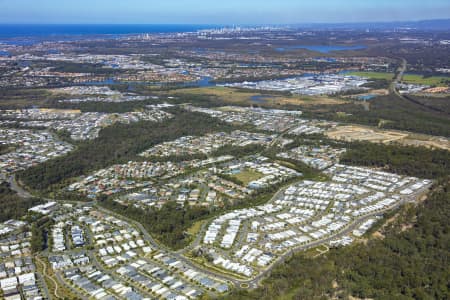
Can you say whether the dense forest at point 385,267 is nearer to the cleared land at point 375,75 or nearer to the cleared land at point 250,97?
the cleared land at point 250,97

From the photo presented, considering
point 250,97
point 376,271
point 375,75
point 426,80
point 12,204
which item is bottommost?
point 12,204

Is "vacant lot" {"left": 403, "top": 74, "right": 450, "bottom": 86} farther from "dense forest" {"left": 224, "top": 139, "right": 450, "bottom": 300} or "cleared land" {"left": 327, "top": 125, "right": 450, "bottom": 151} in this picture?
"dense forest" {"left": 224, "top": 139, "right": 450, "bottom": 300}

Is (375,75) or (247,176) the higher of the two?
(375,75)

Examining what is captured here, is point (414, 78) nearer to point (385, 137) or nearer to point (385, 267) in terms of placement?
point (385, 137)

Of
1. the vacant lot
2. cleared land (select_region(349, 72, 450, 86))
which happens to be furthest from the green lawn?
the vacant lot

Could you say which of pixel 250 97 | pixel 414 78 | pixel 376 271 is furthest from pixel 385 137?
pixel 414 78

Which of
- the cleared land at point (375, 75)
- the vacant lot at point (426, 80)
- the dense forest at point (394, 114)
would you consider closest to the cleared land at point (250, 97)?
the dense forest at point (394, 114)

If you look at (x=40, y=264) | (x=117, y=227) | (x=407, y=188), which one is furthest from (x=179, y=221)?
(x=407, y=188)
